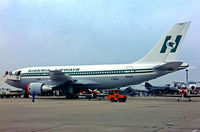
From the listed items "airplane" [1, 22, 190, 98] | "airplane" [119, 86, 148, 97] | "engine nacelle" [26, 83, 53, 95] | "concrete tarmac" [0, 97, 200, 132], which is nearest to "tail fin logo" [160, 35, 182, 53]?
"airplane" [1, 22, 190, 98]

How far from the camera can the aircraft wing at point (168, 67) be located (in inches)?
1245

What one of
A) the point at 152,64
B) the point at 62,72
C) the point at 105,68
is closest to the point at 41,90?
the point at 62,72

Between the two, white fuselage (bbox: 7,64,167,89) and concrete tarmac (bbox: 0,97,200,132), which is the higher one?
white fuselage (bbox: 7,64,167,89)

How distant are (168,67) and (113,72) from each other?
691cm

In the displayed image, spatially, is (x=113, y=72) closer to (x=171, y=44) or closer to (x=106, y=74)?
(x=106, y=74)

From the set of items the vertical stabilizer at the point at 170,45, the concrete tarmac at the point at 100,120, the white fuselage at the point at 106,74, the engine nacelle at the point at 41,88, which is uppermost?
Answer: the vertical stabilizer at the point at 170,45

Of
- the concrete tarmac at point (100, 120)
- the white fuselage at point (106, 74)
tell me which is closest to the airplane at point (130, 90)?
the white fuselage at point (106, 74)

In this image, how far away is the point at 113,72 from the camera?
36469mm

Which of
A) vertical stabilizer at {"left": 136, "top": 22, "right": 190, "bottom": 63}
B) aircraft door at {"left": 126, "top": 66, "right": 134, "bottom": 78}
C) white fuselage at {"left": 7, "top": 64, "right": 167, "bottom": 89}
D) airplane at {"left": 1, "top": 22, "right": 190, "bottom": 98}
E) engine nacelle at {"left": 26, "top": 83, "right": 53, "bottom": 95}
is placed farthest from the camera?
engine nacelle at {"left": 26, "top": 83, "right": 53, "bottom": 95}

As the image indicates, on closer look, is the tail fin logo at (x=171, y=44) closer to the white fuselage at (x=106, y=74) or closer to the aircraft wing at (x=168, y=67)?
the aircraft wing at (x=168, y=67)

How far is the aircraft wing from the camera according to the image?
31.6 metres

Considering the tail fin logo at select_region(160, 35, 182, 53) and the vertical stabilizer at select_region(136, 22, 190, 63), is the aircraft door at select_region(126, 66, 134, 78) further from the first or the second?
the tail fin logo at select_region(160, 35, 182, 53)

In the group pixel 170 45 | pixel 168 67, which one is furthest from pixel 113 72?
pixel 170 45

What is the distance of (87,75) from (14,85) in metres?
13.2
